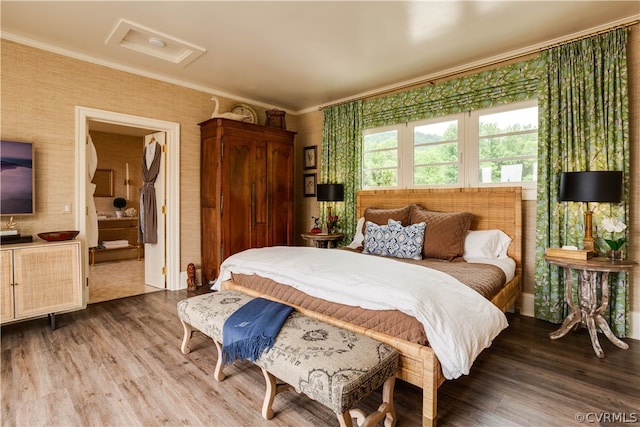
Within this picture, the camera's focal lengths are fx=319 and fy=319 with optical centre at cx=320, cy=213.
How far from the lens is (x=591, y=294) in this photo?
2613 mm

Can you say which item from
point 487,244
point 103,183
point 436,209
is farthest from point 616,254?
point 103,183

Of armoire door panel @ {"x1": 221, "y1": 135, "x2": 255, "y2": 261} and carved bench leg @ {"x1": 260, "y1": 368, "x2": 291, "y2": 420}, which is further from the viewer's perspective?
armoire door panel @ {"x1": 221, "y1": 135, "x2": 255, "y2": 261}

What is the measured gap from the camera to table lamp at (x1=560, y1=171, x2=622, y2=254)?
98.0 inches

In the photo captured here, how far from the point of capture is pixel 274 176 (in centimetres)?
481

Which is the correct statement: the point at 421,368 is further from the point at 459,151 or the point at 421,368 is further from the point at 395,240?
the point at 459,151

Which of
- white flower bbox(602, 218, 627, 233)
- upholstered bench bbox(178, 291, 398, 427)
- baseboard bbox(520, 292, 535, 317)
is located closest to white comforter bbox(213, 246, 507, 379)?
upholstered bench bbox(178, 291, 398, 427)

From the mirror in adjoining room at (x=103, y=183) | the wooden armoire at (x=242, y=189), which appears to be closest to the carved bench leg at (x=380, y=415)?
the wooden armoire at (x=242, y=189)

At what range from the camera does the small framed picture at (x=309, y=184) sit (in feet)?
17.9

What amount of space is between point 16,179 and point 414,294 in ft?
12.0

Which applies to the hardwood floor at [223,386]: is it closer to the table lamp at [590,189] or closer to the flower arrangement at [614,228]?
the flower arrangement at [614,228]

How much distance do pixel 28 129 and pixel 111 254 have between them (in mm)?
3915

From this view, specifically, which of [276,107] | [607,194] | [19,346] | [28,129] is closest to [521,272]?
[607,194]

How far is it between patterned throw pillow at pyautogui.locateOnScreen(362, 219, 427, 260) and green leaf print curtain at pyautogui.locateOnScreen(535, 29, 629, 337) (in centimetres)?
116

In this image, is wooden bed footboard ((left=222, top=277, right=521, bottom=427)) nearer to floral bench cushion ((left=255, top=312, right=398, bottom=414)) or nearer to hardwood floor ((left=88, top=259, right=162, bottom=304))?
floral bench cushion ((left=255, top=312, right=398, bottom=414))
